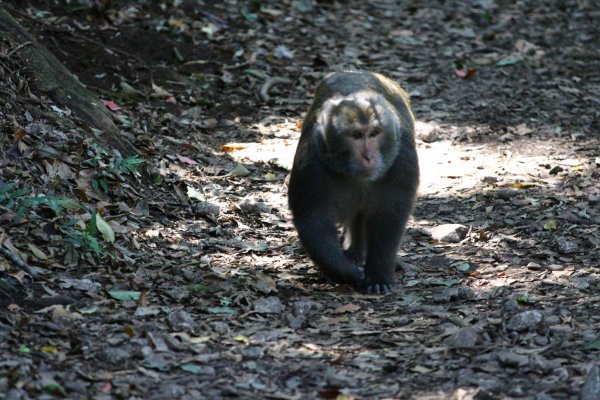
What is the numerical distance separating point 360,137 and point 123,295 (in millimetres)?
1827

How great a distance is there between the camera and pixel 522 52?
1251 centimetres

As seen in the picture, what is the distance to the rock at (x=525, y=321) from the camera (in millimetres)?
5633

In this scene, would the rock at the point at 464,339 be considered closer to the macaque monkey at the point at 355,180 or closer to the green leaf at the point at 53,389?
the macaque monkey at the point at 355,180

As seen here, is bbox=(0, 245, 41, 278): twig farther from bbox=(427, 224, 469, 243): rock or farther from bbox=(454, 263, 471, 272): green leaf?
bbox=(427, 224, 469, 243): rock

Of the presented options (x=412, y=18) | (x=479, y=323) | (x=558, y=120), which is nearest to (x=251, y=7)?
(x=412, y=18)

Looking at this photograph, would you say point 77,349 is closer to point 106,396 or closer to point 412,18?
point 106,396

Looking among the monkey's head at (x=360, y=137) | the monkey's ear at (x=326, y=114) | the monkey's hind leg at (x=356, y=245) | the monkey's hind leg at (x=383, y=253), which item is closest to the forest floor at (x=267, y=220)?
the monkey's hind leg at (x=383, y=253)

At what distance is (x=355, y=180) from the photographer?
6.46m

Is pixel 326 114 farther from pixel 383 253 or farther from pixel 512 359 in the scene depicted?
pixel 512 359

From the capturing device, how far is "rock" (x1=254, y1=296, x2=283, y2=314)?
597 cm

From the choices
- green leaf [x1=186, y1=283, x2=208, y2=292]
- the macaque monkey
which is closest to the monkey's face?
the macaque monkey

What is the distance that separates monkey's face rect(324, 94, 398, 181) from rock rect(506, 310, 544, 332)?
1.35 meters

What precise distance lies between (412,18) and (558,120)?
399 cm

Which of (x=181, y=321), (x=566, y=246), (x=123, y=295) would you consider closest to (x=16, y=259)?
(x=123, y=295)
